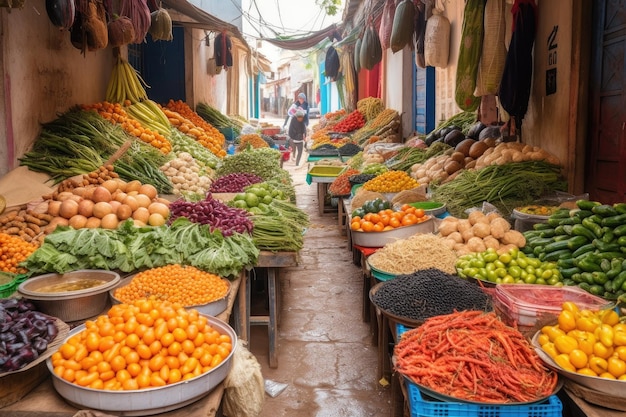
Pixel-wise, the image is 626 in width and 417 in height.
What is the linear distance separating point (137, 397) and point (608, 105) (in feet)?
14.4

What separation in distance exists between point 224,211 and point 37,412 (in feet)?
7.89

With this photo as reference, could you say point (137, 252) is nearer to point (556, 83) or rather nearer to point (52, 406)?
point (52, 406)

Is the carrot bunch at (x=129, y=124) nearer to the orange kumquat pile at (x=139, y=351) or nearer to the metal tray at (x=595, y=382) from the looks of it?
the orange kumquat pile at (x=139, y=351)

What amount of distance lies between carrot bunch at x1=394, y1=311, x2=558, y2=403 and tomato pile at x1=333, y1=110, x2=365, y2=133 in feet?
38.0

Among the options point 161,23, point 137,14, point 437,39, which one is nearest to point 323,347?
point 137,14

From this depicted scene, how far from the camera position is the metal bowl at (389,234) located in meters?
4.42

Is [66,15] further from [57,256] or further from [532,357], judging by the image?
[532,357]

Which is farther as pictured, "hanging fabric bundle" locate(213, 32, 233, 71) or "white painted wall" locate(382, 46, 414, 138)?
"hanging fabric bundle" locate(213, 32, 233, 71)

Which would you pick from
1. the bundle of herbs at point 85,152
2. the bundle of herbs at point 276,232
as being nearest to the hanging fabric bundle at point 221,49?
the bundle of herbs at point 85,152

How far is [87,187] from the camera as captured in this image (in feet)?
16.5

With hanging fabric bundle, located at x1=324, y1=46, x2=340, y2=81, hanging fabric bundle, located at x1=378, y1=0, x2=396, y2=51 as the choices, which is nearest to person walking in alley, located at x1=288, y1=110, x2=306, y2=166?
hanging fabric bundle, located at x1=324, y1=46, x2=340, y2=81

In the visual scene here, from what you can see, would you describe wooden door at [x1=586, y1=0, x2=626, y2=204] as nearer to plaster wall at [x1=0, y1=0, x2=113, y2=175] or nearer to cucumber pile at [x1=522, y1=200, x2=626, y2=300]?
cucumber pile at [x1=522, y1=200, x2=626, y2=300]

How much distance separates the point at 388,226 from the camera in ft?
14.8

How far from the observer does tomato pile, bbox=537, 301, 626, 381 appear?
2.22 meters
